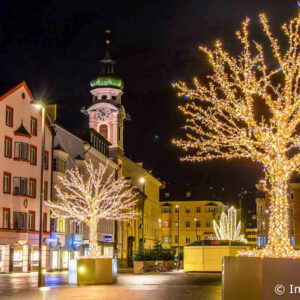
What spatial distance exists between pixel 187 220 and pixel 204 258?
88.6 m

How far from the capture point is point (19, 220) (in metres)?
51.1

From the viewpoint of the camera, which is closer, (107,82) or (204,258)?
(204,258)

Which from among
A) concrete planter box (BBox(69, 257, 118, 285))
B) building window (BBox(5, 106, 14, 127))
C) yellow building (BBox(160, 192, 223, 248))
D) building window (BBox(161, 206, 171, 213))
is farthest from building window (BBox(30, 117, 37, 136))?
building window (BBox(161, 206, 171, 213))

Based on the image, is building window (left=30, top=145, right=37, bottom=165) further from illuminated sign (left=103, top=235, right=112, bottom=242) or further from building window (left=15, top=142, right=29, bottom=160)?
illuminated sign (left=103, top=235, right=112, bottom=242)

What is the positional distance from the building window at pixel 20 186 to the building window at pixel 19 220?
1.69m

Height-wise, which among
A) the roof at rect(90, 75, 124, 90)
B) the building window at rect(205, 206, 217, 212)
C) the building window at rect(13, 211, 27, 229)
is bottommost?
the building window at rect(13, 211, 27, 229)

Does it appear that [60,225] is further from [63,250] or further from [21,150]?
[21,150]

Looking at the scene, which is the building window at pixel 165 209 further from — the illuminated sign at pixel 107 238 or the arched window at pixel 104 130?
the illuminated sign at pixel 107 238

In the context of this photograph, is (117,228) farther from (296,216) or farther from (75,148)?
(296,216)

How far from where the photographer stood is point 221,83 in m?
16.1

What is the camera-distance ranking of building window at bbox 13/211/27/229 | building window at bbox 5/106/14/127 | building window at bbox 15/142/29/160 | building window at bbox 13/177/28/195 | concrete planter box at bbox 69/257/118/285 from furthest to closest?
building window at bbox 15/142/29/160
building window at bbox 13/177/28/195
building window at bbox 5/106/14/127
building window at bbox 13/211/27/229
concrete planter box at bbox 69/257/118/285

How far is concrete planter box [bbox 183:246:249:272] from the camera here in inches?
1706

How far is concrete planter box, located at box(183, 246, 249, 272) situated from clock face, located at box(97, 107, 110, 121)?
4685cm

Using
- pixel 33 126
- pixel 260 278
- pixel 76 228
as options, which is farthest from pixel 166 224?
pixel 260 278
